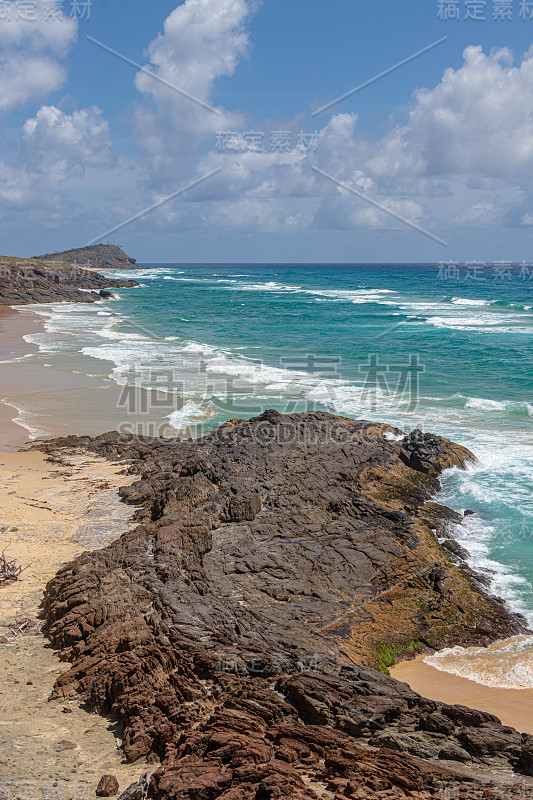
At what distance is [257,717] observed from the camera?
6.36 m

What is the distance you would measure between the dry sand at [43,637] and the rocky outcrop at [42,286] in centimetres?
5315

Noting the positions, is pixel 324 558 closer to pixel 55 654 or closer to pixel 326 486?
pixel 326 486

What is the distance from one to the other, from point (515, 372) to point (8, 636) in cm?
2665

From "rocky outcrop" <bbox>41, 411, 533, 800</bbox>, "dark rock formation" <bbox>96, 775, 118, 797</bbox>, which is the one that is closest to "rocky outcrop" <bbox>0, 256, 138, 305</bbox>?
"rocky outcrop" <bbox>41, 411, 533, 800</bbox>

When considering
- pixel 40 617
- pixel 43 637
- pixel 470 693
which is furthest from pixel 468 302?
pixel 43 637

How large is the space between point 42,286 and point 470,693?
73745mm

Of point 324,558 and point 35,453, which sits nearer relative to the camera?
point 324,558

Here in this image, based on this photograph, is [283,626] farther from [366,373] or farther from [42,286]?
[42,286]

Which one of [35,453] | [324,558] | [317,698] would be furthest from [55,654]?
[35,453]

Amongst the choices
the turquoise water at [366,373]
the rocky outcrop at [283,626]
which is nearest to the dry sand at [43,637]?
the rocky outcrop at [283,626]

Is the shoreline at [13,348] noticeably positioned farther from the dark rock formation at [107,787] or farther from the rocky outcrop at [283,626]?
the dark rock formation at [107,787]

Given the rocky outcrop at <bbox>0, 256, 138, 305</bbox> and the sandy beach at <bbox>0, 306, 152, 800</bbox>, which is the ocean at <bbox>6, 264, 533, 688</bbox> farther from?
the rocky outcrop at <bbox>0, 256, 138, 305</bbox>

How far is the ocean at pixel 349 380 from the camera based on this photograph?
14250 mm

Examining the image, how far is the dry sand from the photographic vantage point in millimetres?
5762
